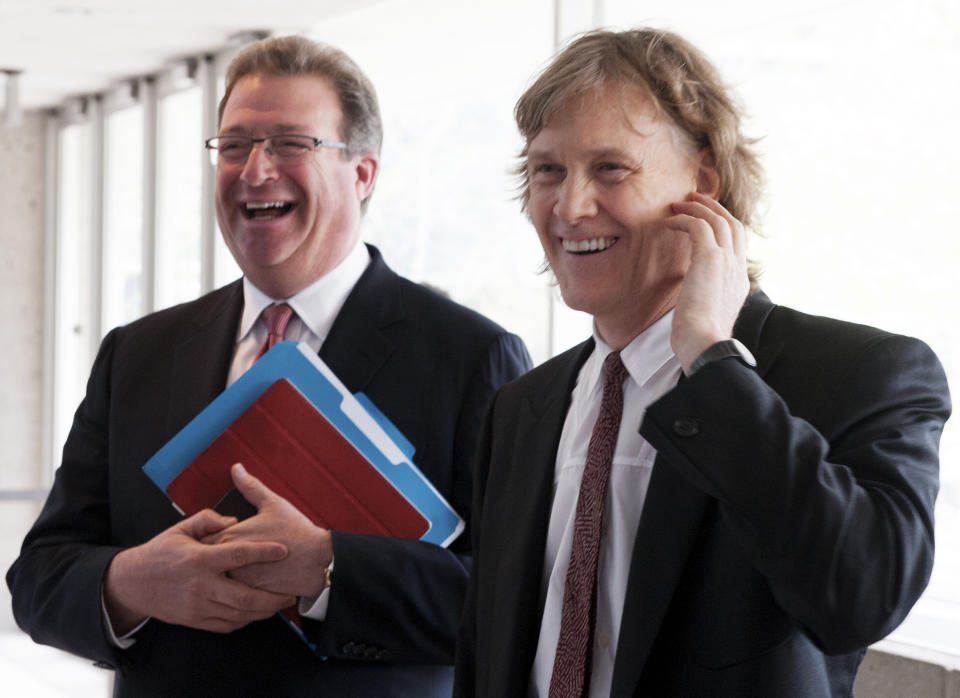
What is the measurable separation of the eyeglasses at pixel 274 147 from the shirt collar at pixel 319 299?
212 millimetres

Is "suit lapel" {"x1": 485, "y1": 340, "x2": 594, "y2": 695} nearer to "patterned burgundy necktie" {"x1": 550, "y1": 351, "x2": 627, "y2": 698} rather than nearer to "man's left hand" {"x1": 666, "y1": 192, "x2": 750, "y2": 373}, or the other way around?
→ "patterned burgundy necktie" {"x1": 550, "y1": 351, "x2": 627, "y2": 698}

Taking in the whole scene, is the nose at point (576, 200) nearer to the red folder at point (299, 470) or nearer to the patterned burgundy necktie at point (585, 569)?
the patterned burgundy necktie at point (585, 569)

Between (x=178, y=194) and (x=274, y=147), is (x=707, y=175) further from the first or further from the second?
(x=178, y=194)

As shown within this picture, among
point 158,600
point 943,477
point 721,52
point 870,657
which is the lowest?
point 870,657

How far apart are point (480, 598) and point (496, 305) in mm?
Result: 4448

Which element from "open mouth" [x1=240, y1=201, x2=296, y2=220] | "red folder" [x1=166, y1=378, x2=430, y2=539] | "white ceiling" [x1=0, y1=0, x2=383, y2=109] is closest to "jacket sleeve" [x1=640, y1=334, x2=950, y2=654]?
"red folder" [x1=166, y1=378, x2=430, y2=539]

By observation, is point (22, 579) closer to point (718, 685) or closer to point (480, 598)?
point (480, 598)

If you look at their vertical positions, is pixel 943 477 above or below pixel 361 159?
below

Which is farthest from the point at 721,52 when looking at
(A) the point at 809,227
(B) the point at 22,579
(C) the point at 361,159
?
(B) the point at 22,579

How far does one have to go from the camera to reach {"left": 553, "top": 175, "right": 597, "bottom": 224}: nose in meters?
1.52

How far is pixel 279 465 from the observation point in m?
1.80

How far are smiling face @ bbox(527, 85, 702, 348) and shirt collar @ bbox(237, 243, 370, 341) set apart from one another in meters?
0.64

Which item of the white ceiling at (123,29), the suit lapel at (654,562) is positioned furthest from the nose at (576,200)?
the white ceiling at (123,29)

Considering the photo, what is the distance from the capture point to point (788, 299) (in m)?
4.07
